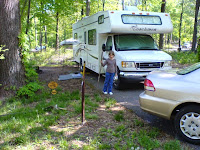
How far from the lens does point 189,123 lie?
11.9 feet

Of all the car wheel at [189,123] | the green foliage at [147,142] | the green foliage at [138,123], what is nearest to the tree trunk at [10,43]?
the green foliage at [138,123]

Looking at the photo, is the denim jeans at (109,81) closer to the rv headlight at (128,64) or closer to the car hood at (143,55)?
the rv headlight at (128,64)

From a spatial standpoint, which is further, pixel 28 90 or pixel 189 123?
pixel 28 90

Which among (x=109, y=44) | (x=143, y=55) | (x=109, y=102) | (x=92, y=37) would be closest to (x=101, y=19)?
(x=109, y=44)

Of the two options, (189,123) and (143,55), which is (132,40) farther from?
(189,123)

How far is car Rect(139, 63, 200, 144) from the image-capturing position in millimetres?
3584

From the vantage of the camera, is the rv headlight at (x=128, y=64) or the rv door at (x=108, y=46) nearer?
the rv headlight at (x=128, y=64)

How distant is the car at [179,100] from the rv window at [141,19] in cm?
454

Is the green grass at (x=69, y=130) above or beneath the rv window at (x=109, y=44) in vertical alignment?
beneath

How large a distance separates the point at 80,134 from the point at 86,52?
297 inches

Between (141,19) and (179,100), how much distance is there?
5.38 metres

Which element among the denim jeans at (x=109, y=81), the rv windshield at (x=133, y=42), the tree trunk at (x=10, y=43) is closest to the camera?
the tree trunk at (x=10, y=43)

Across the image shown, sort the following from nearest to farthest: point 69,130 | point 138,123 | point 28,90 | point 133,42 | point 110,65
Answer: point 69,130 < point 138,123 < point 28,90 < point 110,65 < point 133,42

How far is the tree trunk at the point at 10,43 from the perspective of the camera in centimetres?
642
